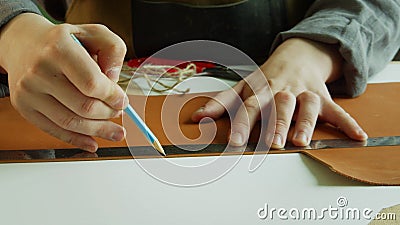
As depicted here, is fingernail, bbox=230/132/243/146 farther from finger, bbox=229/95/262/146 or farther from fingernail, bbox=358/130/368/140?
fingernail, bbox=358/130/368/140

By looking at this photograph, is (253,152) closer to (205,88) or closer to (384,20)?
(205,88)

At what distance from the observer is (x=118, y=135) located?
2.48ft

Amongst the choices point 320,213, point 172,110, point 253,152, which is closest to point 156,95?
point 172,110

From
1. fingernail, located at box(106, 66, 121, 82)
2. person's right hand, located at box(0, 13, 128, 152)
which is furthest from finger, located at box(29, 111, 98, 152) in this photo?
fingernail, located at box(106, 66, 121, 82)

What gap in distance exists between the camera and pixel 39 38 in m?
0.67

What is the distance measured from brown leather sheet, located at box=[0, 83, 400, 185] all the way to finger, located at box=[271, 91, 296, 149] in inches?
0.7

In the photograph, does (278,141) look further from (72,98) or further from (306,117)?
(72,98)

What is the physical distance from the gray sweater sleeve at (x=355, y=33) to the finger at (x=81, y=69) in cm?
41

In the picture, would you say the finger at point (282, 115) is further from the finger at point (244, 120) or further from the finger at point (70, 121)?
the finger at point (70, 121)

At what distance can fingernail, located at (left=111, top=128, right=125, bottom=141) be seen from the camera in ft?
2.47

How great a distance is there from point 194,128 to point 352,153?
0.69 feet

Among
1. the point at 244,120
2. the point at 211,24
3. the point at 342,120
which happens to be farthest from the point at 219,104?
the point at 211,24

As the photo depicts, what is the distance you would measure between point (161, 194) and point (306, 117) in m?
0.24

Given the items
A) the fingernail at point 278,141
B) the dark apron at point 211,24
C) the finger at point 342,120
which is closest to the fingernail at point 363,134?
the finger at point 342,120
